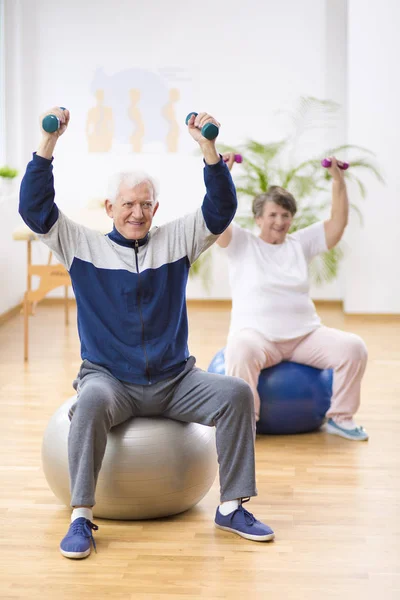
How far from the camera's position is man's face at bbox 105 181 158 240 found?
270cm

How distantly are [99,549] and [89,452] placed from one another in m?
0.27

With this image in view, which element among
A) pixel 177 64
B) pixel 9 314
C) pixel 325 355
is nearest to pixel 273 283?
pixel 325 355

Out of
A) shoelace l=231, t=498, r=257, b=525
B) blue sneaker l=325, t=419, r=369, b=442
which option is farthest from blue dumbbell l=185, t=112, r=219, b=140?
blue sneaker l=325, t=419, r=369, b=442

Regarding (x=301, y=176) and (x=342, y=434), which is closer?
(x=342, y=434)

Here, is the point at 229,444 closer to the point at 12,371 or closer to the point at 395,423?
the point at 395,423

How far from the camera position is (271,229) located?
12.2 ft

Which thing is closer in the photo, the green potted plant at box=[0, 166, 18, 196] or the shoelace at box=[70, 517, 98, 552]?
the shoelace at box=[70, 517, 98, 552]

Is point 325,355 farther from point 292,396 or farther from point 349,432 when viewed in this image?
point 349,432

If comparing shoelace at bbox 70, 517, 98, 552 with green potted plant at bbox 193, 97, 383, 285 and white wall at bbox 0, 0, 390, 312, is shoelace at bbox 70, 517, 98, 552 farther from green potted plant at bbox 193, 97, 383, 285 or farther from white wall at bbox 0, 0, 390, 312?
white wall at bbox 0, 0, 390, 312

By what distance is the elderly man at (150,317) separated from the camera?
8.70 ft

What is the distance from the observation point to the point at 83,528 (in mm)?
2529

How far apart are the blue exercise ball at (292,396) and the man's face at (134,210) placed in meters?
1.02

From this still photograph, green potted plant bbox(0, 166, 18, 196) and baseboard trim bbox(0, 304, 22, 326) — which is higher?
green potted plant bbox(0, 166, 18, 196)

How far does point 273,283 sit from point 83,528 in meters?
1.44
